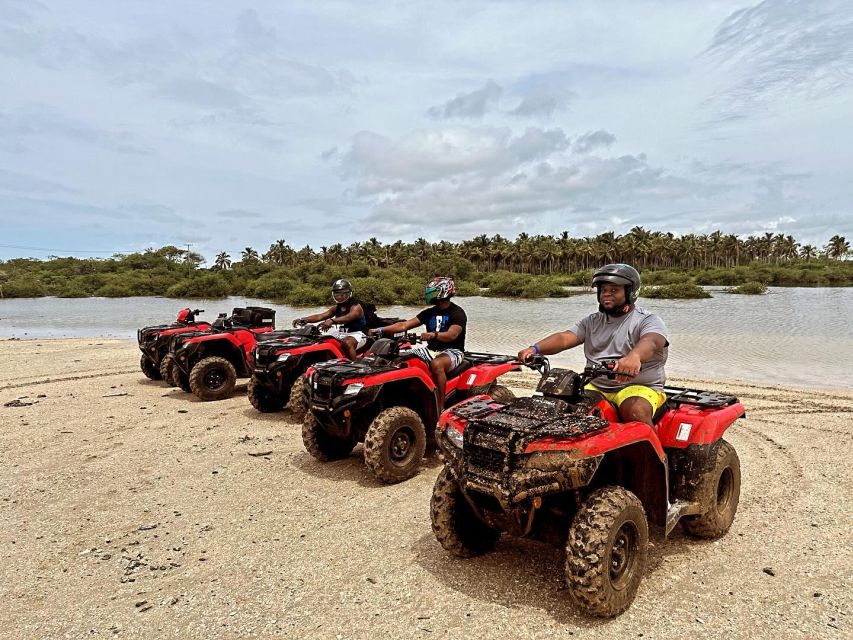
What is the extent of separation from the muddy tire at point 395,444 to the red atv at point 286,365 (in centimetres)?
226

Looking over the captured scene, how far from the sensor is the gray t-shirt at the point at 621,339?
12.8ft

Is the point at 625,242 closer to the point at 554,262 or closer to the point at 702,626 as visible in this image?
the point at 554,262

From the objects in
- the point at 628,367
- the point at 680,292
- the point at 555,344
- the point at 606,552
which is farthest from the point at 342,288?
the point at 680,292

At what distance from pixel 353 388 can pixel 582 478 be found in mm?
2811

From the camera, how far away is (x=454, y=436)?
11.6ft

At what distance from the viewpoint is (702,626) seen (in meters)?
3.21

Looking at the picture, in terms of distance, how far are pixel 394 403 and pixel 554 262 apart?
85.5m

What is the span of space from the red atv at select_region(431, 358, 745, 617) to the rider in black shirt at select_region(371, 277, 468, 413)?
81.1 inches

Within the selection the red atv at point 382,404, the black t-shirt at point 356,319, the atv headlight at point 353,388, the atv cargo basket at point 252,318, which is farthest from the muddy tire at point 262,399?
the atv headlight at point 353,388

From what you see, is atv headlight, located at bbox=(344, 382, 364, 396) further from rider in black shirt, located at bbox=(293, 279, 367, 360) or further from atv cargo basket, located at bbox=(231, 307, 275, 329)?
atv cargo basket, located at bbox=(231, 307, 275, 329)

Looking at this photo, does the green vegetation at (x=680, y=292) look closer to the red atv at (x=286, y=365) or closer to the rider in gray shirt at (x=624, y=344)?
the red atv at (x=286, y=365)

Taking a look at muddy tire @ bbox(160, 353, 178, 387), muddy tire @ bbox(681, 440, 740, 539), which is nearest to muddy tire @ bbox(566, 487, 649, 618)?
muddy tire @ bbox(681, 440, 740, 539)

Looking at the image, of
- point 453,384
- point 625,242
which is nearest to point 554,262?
point 625,242

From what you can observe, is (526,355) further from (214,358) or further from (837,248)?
(837,248)
